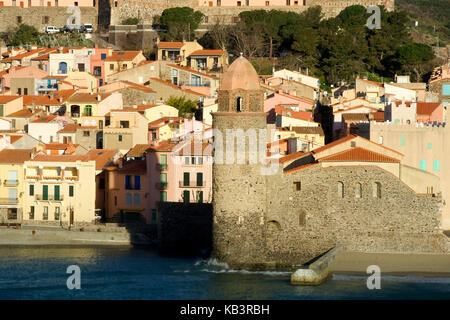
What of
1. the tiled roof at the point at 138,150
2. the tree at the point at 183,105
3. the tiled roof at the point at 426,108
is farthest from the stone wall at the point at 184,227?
the tree at the point at 183,105

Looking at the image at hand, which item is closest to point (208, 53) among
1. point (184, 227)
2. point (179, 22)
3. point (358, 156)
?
point (179, 22)

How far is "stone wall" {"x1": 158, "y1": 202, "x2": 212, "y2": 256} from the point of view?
50.9 m

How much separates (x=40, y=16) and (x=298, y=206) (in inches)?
2071

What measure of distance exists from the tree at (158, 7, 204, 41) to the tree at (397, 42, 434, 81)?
14.8 m

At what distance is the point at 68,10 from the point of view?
94.1 meters

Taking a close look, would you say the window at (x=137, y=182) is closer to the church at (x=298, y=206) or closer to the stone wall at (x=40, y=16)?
the church at (x=298, y=206)

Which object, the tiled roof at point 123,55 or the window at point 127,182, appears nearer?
the window at point 127,182

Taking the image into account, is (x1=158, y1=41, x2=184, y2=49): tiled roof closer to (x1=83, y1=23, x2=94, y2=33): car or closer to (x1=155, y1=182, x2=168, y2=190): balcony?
(x1=83, y1=23, x2=94, y2=33): car

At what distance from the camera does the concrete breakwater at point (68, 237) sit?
2098 inches

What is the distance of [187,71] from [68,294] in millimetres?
33996

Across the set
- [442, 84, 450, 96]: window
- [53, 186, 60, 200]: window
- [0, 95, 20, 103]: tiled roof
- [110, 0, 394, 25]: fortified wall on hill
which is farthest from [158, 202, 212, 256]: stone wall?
[110, 0, 394, 25]: fortified wall on hill

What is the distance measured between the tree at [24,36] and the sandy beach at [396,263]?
A: 163 feet

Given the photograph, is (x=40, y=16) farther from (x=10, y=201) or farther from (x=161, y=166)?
(x=161, y=166)

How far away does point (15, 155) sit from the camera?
189 feet
